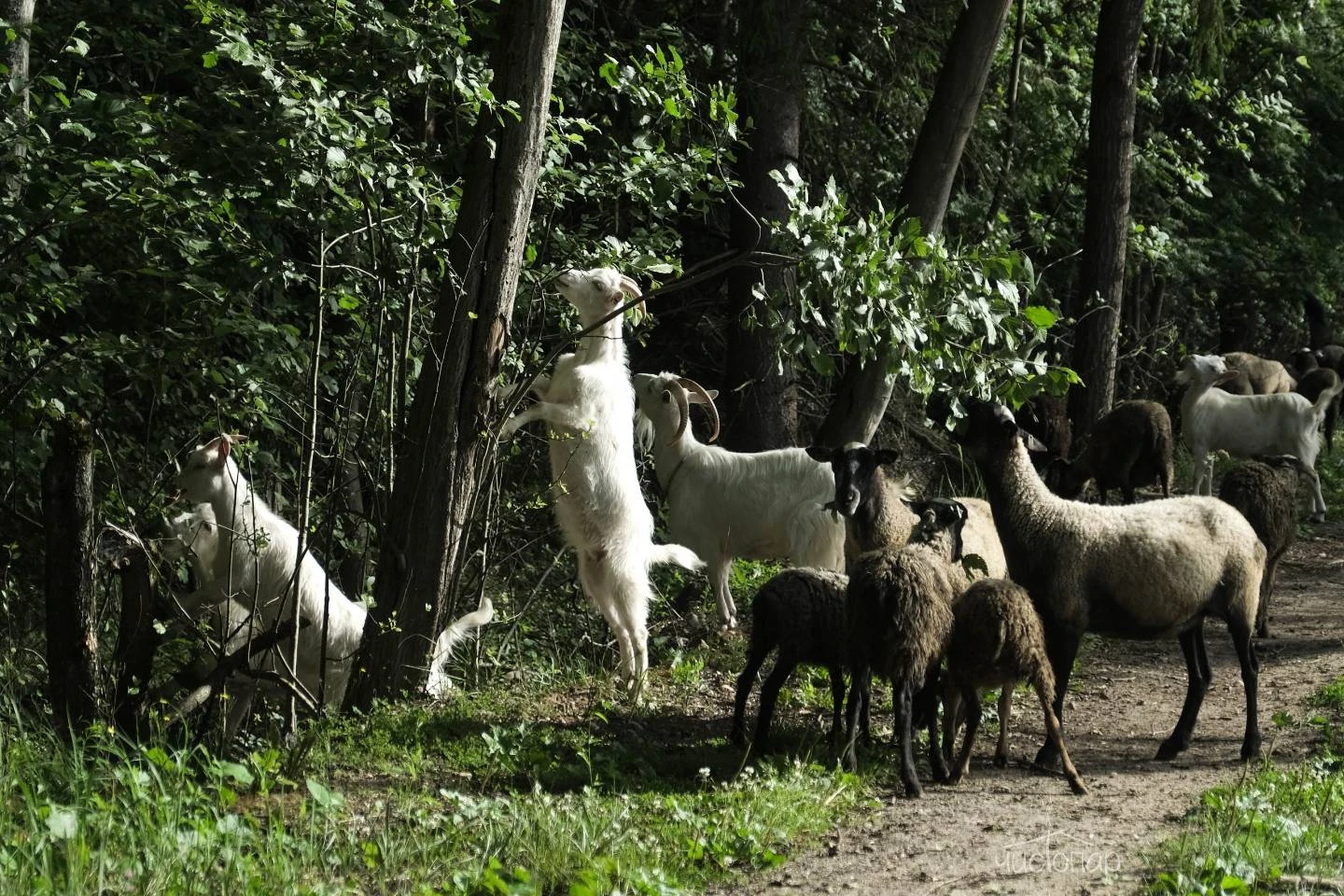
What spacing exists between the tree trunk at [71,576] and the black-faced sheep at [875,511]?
417cm

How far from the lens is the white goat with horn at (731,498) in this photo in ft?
34.7

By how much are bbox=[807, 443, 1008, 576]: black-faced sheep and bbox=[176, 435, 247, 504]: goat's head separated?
345 cm

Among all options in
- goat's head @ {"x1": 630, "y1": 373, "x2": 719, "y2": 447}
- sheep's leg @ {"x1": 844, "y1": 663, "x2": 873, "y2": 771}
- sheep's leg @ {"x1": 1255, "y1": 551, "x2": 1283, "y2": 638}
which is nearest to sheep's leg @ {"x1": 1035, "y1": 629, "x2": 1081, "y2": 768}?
sheep's leg @ {"x1": 844, "y1": 663, "x2": 873, "y2": 771}

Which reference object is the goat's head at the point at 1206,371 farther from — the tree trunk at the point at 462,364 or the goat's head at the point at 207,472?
the goat's head at the point at 207,472

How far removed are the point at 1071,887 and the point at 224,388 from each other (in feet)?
19.4

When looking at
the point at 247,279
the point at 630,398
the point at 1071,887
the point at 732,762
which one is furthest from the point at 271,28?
the point at 1071,887

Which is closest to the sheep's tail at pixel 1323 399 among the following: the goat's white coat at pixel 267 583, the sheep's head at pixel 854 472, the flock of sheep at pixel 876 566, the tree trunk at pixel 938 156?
the flock of sheep at pixel 876 566

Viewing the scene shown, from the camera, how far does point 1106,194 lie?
594 inches

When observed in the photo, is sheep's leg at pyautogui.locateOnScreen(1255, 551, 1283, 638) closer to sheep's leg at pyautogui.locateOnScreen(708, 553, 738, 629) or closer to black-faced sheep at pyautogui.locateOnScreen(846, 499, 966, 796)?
sheep's leg at pyautogui.locateOnScreen(708, 553, 738, 629)

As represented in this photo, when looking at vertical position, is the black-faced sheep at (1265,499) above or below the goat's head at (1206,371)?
below

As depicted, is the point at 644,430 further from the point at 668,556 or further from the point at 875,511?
the point at 875,511

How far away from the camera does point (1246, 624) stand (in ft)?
25.8

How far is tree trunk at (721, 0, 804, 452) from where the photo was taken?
12.5 meters

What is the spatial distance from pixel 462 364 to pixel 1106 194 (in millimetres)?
9520
